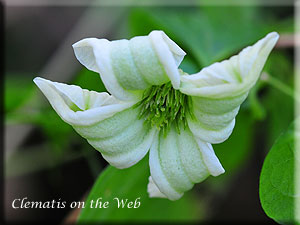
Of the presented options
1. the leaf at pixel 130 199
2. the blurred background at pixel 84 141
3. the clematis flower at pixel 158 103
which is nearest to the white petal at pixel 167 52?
the clematis flower at pixel 158 103

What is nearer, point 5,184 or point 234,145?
point 234,145

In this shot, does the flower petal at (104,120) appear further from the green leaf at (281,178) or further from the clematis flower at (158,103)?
the green leaf at (281,178)

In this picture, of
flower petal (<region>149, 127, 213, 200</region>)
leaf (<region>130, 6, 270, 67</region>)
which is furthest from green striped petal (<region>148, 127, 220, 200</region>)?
leaf (<region>130, 6, 270, 67</region>)

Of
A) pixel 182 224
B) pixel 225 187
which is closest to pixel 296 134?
pixel 182 224

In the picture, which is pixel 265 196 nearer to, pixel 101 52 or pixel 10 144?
pixel 101 52

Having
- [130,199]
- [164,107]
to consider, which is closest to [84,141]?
A: [130,199]

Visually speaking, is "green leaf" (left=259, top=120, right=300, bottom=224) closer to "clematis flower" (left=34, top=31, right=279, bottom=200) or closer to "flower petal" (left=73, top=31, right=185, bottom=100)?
"clematis flower" (left=34, top=31, right=279, bottom=200)
